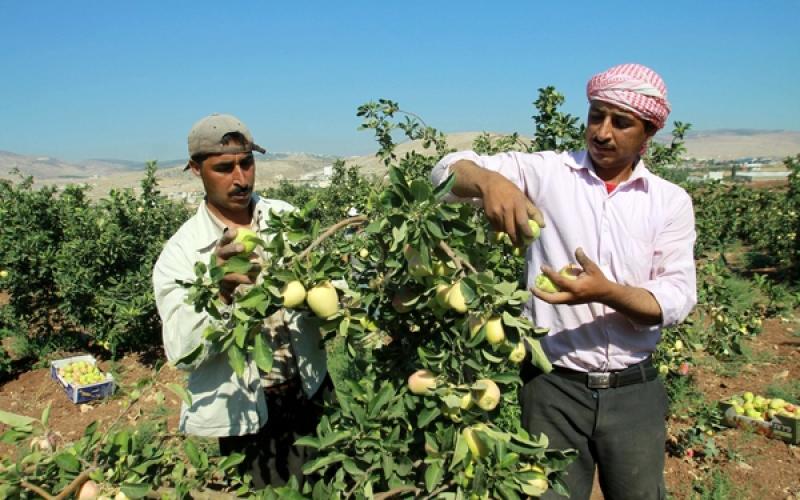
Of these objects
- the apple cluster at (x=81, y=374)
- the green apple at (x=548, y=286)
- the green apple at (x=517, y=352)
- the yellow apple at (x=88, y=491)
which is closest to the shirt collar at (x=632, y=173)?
the green apple at (x=548, y=286)

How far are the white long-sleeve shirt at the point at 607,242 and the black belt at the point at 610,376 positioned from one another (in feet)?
0.08

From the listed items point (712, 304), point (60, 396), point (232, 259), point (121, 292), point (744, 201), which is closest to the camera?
point (232, 259)

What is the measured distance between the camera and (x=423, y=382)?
4.73ft

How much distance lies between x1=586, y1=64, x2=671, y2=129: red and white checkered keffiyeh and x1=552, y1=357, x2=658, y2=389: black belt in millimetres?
841

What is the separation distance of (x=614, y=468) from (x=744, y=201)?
13549 millimetres

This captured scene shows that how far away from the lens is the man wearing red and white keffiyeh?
180 cm

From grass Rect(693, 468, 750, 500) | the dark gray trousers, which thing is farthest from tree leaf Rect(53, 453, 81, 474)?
grass Rect(693, 468, 750, 500)

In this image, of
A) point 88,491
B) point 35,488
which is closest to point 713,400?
point 88,491

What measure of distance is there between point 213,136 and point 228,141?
5 centimetres

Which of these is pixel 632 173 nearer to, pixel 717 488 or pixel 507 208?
pixel 507 208

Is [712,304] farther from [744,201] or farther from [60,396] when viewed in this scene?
[744,201]

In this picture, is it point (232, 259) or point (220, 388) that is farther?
point (220, 388)

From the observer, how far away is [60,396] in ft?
19.2

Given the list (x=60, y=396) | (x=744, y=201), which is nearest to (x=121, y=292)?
(x=60, y=396)
